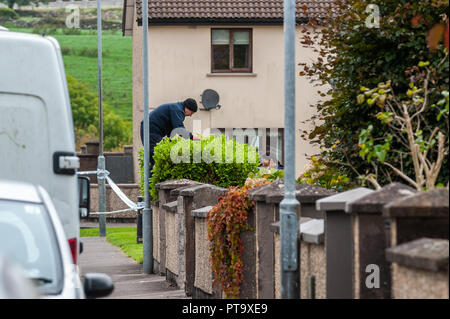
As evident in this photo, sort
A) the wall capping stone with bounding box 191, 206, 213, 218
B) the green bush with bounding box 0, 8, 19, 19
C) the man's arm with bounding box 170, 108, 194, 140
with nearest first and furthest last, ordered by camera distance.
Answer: the wall capping stone with bounding box 191, 206, 213, 218, the man's arm with bounding box 170, 108, 194, 140, the green bush with bounding box 0, 8, 19, 19

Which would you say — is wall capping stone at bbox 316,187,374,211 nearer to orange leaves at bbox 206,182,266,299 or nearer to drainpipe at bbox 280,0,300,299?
drainpipe at bbox 280,0,300,299

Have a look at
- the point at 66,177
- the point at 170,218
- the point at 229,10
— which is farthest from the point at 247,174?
the point at 229,10

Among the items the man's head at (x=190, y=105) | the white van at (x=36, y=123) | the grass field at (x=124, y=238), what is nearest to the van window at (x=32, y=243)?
the white van at (x=36, y=123)

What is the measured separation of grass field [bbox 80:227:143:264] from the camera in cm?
1820

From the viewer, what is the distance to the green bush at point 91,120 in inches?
3081

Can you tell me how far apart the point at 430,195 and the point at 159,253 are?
9668mm

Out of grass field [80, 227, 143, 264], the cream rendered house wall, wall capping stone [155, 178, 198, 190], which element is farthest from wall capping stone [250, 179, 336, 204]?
the cream rendered house wall

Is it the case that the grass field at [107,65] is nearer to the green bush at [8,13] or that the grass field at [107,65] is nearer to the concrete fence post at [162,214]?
the green bush at [8,13]

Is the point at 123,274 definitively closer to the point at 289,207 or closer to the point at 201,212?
the point at 201,212

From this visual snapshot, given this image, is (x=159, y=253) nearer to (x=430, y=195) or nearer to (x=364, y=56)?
(x=364, y=56)

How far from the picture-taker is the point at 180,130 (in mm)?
16047

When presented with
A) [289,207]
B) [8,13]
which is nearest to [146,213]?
[289,207]

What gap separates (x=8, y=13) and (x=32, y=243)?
12075 centimetres

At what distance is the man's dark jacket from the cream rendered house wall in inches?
512
